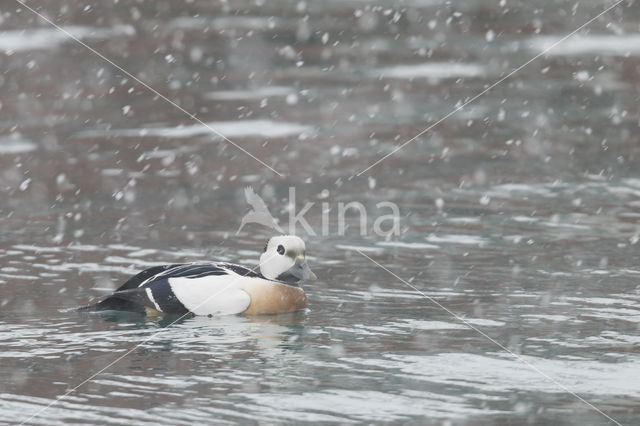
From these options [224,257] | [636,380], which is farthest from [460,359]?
[224,257]

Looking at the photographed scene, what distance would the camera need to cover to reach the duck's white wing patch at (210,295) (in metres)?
10.3

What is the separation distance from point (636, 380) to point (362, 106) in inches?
417

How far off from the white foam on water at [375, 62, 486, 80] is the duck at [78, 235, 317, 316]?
9.96 m

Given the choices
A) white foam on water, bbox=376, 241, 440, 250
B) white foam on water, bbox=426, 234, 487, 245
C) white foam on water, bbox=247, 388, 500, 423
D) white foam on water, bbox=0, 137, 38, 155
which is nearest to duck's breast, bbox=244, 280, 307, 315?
white foam on water, bbox=247, 388, 500, 423

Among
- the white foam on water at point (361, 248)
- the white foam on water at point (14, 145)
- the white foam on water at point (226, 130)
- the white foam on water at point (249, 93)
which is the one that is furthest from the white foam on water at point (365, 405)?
the white foam on water at point (249, 93)

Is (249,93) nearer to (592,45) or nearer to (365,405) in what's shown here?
(592,45)

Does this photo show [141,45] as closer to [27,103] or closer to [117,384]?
[27,103]

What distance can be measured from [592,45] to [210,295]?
523 inches

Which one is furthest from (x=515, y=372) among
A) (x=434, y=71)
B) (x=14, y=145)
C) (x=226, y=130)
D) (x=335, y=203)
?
(x=434, y=71)

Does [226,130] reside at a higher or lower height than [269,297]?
higher

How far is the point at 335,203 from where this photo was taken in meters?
14.5

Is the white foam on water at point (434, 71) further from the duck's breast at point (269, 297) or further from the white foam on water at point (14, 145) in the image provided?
the duck's breast at point (269, 297)

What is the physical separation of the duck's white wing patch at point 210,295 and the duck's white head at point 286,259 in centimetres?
36
